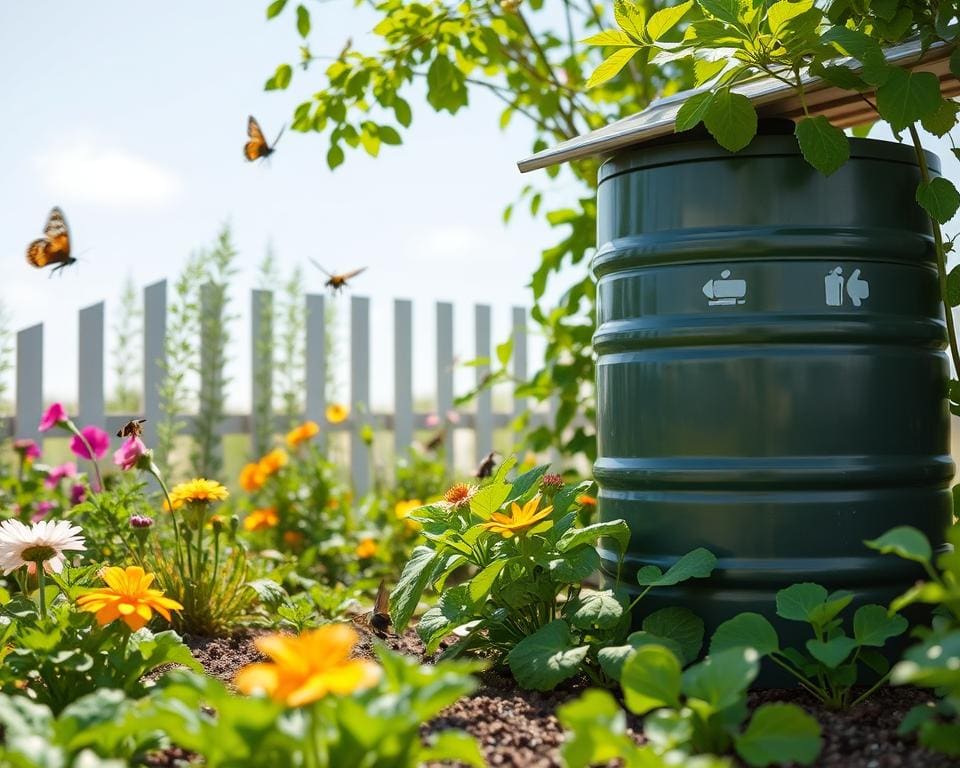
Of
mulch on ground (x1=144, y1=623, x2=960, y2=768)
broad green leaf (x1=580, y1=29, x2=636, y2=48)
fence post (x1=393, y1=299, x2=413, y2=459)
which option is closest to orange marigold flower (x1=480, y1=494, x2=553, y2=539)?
mulch on ground (x1=144, y1=623, x2=960, y2=768)

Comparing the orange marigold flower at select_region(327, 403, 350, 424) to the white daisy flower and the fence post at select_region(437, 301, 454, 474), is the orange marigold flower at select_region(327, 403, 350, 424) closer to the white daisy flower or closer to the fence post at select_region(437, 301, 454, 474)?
the fence post at select_region(437, 301, 454, 474)

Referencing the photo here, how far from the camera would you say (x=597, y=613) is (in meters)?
1.89

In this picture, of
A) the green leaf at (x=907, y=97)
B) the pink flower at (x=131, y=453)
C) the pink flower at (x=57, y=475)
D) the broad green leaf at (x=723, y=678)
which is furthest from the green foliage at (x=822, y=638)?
the pink flower at (x=57, y=475)

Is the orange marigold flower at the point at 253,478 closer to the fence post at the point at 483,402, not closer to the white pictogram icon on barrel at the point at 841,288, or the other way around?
the fence post at the point at 483,402

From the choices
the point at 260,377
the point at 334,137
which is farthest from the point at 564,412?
the point at 260,377

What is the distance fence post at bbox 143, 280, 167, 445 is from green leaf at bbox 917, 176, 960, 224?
3.70 m

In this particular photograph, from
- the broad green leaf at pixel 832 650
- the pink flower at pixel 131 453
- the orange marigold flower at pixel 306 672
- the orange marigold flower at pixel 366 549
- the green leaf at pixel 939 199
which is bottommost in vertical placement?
the orange marigold flower at pixel 366 549

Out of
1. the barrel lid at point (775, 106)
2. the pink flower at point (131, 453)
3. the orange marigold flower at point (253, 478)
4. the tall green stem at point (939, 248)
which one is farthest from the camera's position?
the orange marigold flower at point (253, 478)

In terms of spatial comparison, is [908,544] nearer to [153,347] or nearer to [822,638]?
[822,638]

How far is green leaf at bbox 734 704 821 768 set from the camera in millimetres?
1389

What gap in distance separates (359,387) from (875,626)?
4054 mm

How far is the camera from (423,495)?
4.76 m

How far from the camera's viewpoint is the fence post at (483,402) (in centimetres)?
608

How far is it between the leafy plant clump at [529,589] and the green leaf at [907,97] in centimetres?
89
